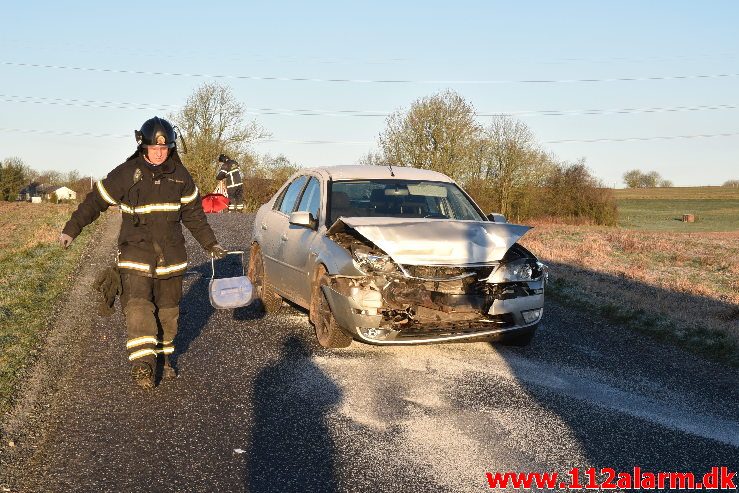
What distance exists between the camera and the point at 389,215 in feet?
29.7

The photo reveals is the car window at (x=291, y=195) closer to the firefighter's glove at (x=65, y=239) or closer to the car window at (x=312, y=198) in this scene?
the car window at (x=312, y=198)

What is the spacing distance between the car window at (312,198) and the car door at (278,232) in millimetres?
209

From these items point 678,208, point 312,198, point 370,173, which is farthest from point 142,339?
point 678,208

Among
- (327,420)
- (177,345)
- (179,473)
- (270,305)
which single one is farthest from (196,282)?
(179,473)

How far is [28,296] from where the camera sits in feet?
38.4

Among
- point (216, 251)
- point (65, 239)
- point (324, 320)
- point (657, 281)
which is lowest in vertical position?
point (657, 281)

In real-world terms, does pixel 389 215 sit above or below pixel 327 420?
above

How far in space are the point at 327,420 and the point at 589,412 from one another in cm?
190

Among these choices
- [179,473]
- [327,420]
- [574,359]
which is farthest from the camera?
[574,359]

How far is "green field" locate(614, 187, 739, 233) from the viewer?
60.6m

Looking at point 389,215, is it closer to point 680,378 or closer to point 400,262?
point 400,262

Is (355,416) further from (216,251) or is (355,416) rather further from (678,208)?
(678,208)

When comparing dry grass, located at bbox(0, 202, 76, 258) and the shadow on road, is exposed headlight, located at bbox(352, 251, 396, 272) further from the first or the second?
dry grass, located at bbox(0, 202, 76, 258)

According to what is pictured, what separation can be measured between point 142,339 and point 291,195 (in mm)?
3964
